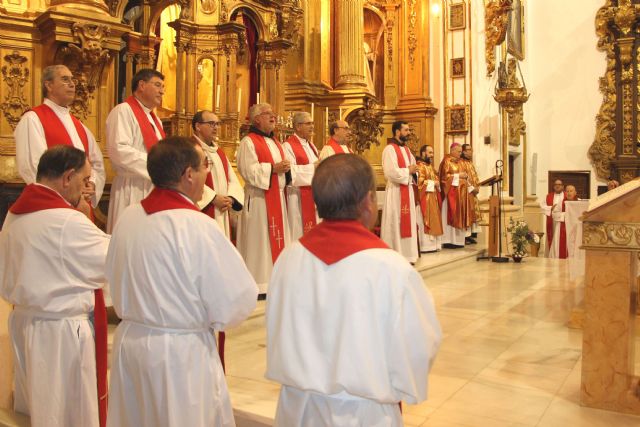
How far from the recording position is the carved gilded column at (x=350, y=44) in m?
11.6

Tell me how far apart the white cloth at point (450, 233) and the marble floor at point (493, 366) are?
4278 millimetres

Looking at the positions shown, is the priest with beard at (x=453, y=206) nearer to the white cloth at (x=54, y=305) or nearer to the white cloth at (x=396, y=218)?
the white cloth at (x=396, y=218)

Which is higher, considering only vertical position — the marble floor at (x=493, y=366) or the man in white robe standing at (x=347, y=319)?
the man in white robe standing at (x=347, y=319)

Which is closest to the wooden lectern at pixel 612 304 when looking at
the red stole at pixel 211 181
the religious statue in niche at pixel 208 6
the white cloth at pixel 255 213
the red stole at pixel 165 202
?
the red stole at pixel 165 202

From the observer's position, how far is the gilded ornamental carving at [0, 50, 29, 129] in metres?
5.69

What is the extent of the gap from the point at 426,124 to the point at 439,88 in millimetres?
968

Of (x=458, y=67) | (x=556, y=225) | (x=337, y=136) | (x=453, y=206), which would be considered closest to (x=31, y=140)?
(x=337, y=136)

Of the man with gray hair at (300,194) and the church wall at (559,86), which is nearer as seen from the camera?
the man with gray hair at (300,194)

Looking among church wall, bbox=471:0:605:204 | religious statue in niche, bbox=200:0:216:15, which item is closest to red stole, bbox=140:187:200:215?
religious statue in niche, bbox=200:0:216:15

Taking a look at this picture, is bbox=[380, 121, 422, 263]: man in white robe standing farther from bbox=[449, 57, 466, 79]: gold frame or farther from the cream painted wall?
the cream painted wall

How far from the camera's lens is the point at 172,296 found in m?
2.42

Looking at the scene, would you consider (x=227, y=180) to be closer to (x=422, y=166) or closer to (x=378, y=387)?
(x=378, y=387)

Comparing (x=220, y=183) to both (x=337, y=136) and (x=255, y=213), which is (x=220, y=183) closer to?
(x=255, y=213)

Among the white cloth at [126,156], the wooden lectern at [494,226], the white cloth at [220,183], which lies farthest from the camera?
the wooden lectern at [494,226]
